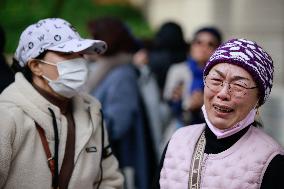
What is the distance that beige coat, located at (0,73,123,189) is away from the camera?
12.5ft

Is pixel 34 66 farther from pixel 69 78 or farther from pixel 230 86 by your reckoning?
pixel 230 86

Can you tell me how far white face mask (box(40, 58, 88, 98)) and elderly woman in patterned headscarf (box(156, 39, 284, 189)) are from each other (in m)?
0.94

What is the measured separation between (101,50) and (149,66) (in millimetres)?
3362

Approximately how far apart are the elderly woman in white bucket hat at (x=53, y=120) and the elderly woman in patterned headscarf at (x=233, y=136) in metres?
0.69

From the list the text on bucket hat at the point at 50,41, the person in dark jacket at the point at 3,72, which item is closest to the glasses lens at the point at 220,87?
the text on bucket hat at the point at 50,41

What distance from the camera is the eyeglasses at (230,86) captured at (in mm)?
3455

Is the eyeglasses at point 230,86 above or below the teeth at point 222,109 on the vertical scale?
above

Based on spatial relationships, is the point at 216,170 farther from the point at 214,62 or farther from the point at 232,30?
the point at 232,30

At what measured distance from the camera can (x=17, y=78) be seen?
4.13 m

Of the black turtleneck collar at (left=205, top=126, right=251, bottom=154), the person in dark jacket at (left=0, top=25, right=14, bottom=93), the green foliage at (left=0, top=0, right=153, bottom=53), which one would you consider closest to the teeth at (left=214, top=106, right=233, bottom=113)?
the black turtleneck collar at (left=205, top=126, right=251, bottom=154)

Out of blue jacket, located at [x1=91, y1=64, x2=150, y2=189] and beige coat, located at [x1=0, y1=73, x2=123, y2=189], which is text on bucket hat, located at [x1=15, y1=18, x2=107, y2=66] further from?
blue jacket, located at [x1=91, y1=64, x2=150, y2=189]

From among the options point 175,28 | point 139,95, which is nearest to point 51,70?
point 139,95

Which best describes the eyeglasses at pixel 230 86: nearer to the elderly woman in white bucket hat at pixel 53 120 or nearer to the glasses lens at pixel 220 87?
the glasses lens at pixel 220 87

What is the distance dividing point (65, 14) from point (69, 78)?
14.5m
